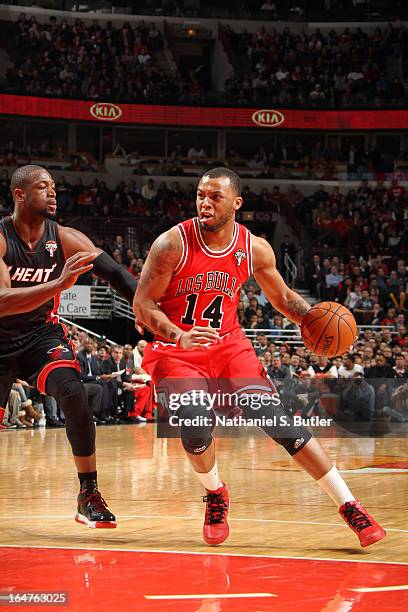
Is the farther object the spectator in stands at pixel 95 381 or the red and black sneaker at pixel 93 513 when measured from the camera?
the spectator in stands at pixel 95 381

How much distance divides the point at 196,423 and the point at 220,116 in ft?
83.8

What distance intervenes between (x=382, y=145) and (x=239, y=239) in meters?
28.0

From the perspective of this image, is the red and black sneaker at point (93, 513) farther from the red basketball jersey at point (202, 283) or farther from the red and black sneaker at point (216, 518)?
the red basketball jersey at point (202, 283)

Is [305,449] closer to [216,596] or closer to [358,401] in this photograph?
[216,596]

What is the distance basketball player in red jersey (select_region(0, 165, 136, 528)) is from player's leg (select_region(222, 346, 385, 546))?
89 cm

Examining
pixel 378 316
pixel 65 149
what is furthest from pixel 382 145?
pixel 378 316

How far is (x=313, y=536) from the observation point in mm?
5914

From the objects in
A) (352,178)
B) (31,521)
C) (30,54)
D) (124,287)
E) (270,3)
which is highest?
(270,3)

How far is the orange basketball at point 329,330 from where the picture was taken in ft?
19.3

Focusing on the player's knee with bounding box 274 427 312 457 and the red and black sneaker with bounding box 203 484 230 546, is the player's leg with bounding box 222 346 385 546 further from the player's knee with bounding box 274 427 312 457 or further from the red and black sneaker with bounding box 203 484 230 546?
the red and black sneaker with bounding box 203 484 230 546

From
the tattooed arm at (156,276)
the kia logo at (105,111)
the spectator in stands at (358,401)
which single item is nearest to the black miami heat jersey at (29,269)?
the tattooed arm at (156,276)

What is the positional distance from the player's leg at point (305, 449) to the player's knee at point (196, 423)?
26 cm

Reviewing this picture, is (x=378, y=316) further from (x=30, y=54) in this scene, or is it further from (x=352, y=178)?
(x=30, y=54)

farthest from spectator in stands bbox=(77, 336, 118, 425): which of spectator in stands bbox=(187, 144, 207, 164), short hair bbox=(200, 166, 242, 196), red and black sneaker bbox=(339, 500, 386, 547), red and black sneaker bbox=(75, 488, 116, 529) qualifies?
spectator in stands bbox=(187, 144, 207, 164)
